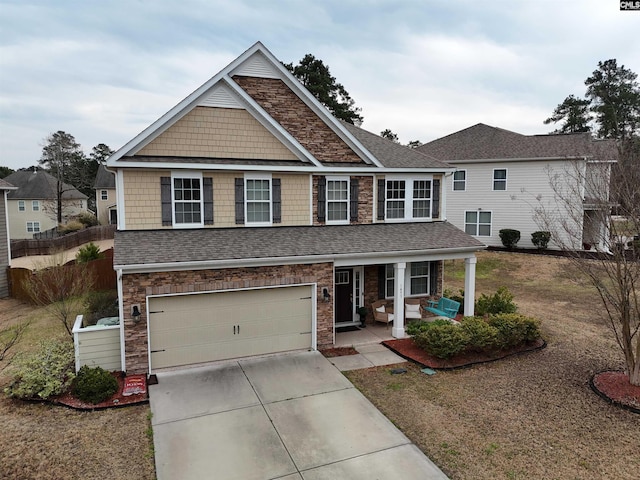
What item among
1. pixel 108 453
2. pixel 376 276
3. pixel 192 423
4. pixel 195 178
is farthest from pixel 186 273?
pixel 376 276

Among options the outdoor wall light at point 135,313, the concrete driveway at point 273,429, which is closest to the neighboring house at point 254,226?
the outdoor wall light at point 135,313

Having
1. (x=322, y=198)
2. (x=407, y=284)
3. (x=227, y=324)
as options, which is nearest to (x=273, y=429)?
(x=227, y=324)

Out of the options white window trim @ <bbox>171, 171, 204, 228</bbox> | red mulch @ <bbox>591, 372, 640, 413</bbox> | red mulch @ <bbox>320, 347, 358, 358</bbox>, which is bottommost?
red mulch @ <bbox>320, 347, 358, 358</bbox>

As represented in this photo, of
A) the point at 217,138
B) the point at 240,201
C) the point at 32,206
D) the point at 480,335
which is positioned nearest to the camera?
the point at 480,335

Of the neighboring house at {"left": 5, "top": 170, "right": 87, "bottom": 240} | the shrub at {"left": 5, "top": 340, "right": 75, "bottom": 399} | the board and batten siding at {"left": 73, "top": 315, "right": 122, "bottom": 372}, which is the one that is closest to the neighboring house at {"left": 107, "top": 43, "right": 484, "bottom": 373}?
the board and batten siding at {"left": 73, "top": 315, "right": 122, "bottom": 372}

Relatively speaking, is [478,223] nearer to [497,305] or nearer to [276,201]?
[497,305]

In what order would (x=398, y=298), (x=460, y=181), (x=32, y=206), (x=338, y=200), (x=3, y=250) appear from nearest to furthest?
(x=398, y=298), (x=338, y=200), (x=3, y=250), (x=460, y=181), (x=32, y=206)

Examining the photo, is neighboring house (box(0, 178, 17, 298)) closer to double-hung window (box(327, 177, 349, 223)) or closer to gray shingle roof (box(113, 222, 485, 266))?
gray shingle roof (box(113, 222, 485, 266))
